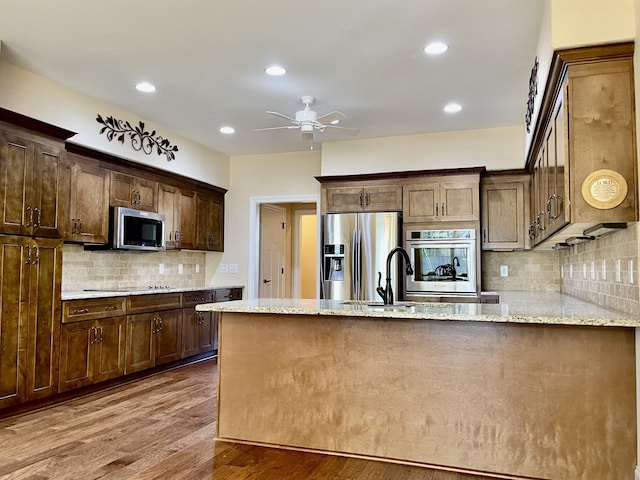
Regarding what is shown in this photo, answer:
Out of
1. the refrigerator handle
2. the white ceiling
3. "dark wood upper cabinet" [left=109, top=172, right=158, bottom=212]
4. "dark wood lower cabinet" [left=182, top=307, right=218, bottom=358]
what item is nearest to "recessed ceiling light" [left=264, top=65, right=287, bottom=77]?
the white ceiling

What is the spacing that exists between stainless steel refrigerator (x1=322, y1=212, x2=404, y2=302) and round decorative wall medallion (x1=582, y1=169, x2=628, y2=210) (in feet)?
10.1

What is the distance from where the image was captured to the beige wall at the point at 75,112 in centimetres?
390

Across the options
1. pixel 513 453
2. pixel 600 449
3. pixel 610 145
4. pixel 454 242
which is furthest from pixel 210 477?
pixel 454 242

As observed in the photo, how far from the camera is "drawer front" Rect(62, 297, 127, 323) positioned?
408 cm

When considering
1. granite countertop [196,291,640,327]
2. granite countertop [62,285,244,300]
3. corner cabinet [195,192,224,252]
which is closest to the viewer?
granite countertop [196,291,640,327]

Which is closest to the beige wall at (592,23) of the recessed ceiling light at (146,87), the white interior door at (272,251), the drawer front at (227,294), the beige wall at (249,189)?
the recessed ceiling light at (146,87)

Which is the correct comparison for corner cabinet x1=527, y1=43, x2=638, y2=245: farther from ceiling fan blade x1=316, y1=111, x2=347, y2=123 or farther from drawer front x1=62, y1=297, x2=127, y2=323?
drawer front x1=62, y1=297, x2=127, y2=323

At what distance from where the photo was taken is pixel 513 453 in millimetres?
2592

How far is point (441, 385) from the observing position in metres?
2.73

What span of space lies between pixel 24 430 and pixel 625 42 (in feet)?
13.5

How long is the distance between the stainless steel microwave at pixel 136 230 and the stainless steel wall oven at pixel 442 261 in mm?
2661

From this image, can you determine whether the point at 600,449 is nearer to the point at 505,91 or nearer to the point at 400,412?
the point at 400,412

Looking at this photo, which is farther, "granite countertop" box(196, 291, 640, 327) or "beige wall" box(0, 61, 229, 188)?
"beige wall" box(0, 61, 229, 188)

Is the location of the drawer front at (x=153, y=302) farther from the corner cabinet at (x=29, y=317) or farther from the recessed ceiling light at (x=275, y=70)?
the recessed ceiling light at (x=275, y=70)
